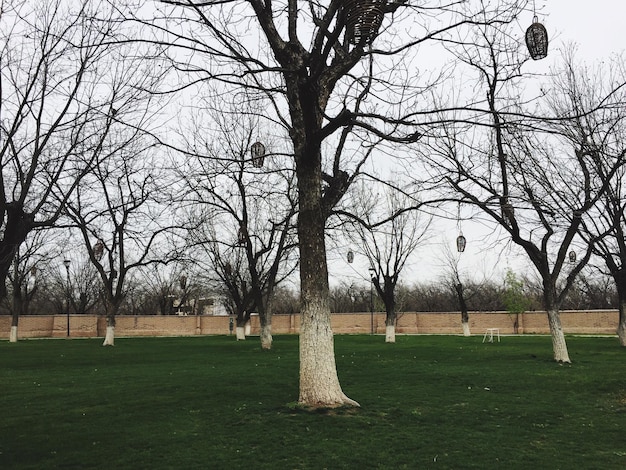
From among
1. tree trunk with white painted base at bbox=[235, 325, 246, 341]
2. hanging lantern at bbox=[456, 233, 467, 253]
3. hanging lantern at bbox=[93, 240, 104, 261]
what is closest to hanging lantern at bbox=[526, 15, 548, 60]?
hanging lantern at bbox=[456, 233, 467, 253]

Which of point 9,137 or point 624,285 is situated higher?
point 9,137

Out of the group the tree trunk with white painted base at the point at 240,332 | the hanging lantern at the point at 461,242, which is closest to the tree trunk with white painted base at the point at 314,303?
the hanging lantern at the point at 461,242

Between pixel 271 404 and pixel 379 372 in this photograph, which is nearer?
pixel 271 404

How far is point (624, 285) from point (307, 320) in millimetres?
16993

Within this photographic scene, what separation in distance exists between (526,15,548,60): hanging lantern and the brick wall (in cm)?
3422

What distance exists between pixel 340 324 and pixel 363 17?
40446mm

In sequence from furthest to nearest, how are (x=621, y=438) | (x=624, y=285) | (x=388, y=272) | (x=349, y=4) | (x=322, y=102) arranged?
(x=388, y=272) < (x=624, y=285) < (x=322, y=102) < (x=621, y=438) < (x=349, y=4)

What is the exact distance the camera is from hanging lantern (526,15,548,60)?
25.0 feet

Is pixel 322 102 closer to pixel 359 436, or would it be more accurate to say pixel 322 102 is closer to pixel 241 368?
pixel 359 436

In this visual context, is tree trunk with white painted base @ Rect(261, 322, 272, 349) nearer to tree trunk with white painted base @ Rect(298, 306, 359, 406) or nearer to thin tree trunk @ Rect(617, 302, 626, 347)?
thin tree trunk @ Rect(617, 302, 626, 347)

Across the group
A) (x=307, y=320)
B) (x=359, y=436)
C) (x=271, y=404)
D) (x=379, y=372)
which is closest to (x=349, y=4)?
(x=307, y=320)

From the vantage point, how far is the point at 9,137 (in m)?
7.09

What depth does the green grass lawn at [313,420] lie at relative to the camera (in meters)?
5.86

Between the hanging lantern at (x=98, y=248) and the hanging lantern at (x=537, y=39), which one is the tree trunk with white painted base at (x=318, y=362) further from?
the hanging lantern at (x=98, y=248)
